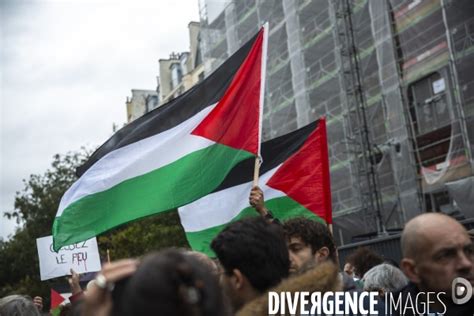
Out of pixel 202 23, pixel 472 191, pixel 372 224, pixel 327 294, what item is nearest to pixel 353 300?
pixel 327 294

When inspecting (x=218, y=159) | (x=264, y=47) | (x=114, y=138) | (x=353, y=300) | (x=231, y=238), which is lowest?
(x=353, y=300)

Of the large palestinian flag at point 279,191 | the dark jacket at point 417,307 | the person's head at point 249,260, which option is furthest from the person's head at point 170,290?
the large palestinian flag at point 279,191

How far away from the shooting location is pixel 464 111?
46.7 feet

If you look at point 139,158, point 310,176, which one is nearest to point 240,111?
point 310,176

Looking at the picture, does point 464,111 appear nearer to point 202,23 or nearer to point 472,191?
point 472,191

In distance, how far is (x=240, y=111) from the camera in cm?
584

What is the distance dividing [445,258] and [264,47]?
3562 mm

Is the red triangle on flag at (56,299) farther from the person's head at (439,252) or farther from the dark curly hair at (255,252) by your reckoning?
the person's head at (439,252)

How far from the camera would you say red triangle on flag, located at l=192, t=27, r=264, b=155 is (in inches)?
224

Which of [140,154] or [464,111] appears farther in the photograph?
[464,111]

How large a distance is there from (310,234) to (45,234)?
2236 cm

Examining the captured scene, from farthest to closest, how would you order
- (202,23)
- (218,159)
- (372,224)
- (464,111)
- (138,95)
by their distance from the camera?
(138,95) < (202,23) < (372,224) < (464,111) < (218,159)

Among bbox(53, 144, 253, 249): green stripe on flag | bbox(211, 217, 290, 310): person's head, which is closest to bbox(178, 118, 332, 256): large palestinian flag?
bbox(53, 144, 253, 249): green stripe on flag

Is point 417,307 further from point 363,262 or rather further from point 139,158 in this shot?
point 139,158
